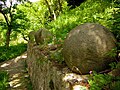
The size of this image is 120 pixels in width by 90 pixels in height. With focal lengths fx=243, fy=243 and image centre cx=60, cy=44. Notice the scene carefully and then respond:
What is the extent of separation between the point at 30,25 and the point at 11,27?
3640mm

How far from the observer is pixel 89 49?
4.33 metres

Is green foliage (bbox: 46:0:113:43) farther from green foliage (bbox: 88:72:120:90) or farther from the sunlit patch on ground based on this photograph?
green foliage (bbox: 88:72:120:90)

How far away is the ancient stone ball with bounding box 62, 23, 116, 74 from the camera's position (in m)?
4.34

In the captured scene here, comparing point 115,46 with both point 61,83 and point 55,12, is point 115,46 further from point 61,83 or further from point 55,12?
point 55,12

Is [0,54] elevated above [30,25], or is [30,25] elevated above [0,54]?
[30,25]

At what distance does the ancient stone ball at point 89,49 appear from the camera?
4.34 metres

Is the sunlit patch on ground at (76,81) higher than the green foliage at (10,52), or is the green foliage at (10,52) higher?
the sunlit patch on ground at (76,81)

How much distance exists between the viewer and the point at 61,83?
455 cm

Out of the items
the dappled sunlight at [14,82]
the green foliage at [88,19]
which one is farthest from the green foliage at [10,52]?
the dappled sunlight at [14,82]

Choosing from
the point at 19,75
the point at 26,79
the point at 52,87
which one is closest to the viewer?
the point at 52,87

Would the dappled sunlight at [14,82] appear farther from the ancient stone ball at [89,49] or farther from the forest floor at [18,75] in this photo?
the ancient stone ball at [89,49]

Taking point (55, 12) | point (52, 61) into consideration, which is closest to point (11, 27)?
point (55, 12)

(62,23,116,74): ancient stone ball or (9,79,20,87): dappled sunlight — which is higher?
(62,23,116,74): ancient stone ball

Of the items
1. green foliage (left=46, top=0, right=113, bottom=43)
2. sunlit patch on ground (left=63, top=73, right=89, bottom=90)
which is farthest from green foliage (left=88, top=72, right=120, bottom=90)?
green foliage (left=46, top=0, right=113, bottom=43)
